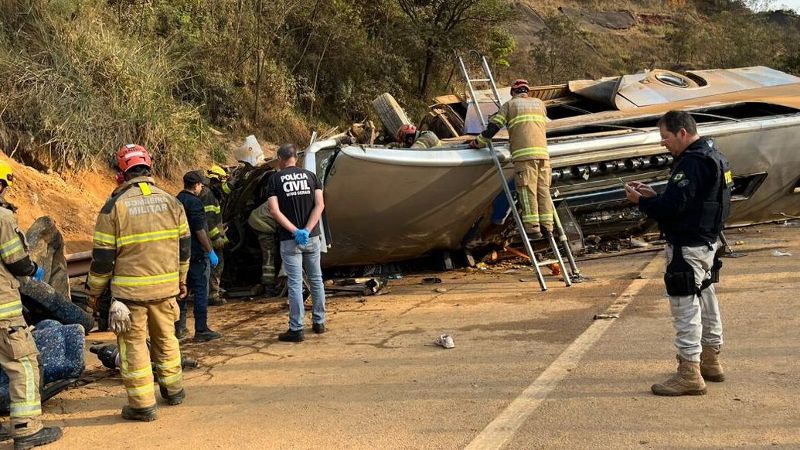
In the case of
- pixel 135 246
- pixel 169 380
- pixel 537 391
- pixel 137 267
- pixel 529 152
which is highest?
pixel 529 152

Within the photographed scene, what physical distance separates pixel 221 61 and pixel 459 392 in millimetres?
11853

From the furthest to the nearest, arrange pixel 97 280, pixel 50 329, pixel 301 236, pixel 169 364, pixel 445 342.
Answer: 1. pixel 301 236
2. pixel 445 342
3. pixel 50 329
4. pixel 169 364
5. pixel 97 280

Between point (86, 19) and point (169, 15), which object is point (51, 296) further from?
point (169, 15)

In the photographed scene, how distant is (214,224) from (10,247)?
3172mm

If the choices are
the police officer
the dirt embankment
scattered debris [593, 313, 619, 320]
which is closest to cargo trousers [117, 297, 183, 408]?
the police officer

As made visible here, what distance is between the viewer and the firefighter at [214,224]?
6.49 m

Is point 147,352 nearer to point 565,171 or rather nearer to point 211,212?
point 211,212

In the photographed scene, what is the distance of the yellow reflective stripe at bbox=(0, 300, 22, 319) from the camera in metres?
3.38

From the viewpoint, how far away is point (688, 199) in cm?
350

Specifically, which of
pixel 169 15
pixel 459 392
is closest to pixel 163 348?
pixel 459 392

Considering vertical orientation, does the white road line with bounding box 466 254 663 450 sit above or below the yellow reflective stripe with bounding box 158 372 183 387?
below

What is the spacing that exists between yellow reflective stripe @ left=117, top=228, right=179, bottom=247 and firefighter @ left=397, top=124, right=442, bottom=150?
3584mm

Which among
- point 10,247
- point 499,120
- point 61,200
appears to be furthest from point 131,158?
point 61,200

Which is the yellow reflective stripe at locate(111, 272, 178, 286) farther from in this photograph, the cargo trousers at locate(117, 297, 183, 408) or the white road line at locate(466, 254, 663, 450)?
the white road line at locate(466, 254, 663, 450)
